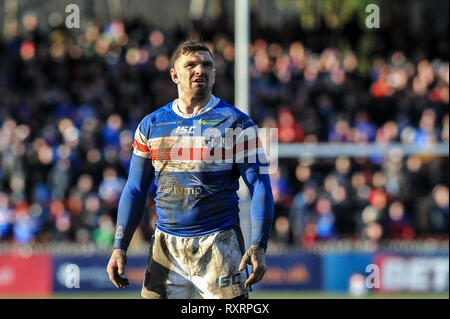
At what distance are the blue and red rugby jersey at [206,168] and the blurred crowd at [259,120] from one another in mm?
10533

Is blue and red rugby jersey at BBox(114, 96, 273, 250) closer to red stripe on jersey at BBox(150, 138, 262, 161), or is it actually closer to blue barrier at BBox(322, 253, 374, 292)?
red stripe on jersey at BBox(150, 138, 262, 161)

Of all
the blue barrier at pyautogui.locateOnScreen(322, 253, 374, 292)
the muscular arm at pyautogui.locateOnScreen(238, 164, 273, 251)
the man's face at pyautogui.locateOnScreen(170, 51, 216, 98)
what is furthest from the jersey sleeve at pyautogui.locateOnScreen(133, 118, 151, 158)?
the blue barrier at pyautogui.locateOnScreen(322, 253, 374, 292)

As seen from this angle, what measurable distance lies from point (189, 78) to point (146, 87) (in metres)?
13.4

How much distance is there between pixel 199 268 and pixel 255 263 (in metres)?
0.45

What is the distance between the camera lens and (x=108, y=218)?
15766 mm

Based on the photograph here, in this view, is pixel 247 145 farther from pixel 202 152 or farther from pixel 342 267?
pixel 342 267

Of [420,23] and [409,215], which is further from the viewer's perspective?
[420,23]

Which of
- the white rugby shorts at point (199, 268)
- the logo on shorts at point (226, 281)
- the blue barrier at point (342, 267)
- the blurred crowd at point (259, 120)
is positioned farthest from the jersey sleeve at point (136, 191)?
the blue barrier at point (342, 267)

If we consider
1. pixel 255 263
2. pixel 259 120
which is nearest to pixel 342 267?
pixel 259 120

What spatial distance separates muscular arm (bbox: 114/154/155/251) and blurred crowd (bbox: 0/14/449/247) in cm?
1032

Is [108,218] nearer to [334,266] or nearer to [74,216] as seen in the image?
[74,216]

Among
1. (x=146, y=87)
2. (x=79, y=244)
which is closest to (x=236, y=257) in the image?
(x=79, y=244)
